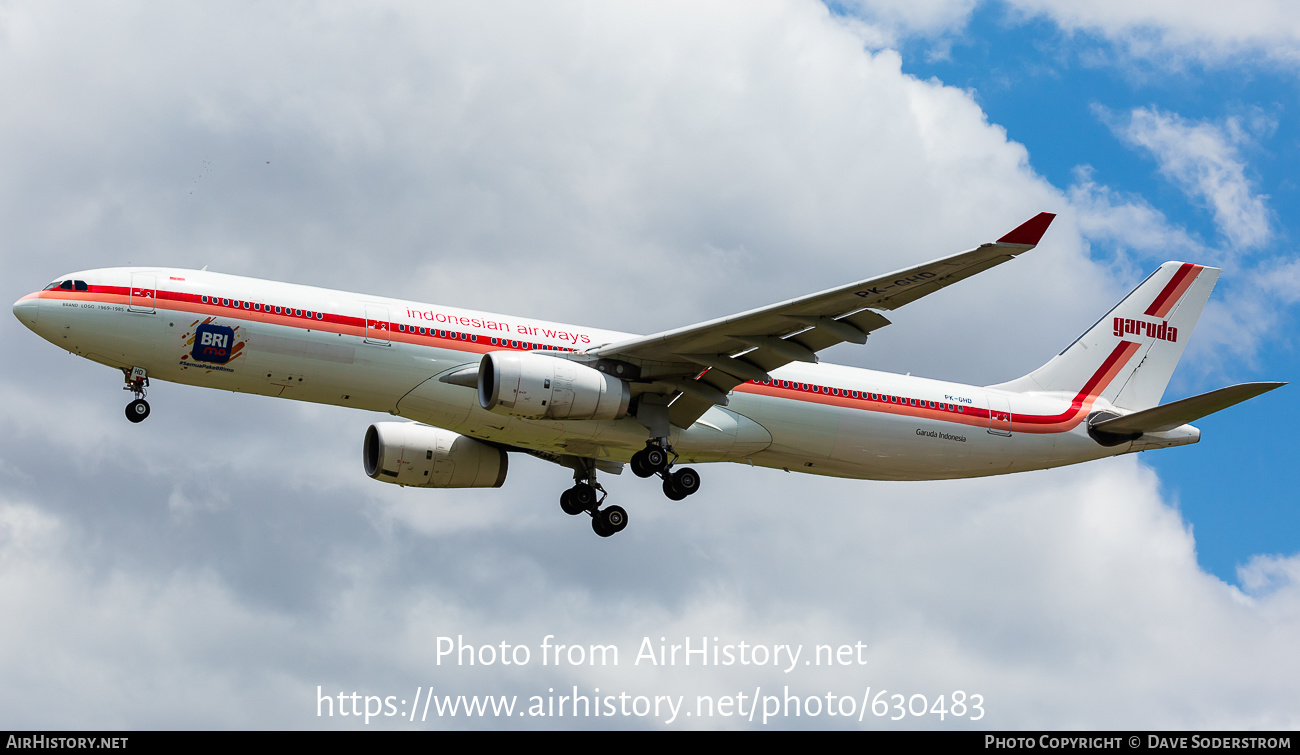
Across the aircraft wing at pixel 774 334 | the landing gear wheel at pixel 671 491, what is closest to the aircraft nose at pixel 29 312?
the aircraft wing at pixel 774 334

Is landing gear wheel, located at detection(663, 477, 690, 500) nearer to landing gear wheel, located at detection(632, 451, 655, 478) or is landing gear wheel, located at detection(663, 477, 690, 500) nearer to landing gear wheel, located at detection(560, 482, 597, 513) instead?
landing gear wheel, located at detection(632, 451, 655, 478)

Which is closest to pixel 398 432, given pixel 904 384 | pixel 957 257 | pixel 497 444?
pixel 497 444

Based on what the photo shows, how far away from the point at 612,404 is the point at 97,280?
12.4m

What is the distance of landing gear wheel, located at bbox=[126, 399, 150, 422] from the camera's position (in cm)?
3219

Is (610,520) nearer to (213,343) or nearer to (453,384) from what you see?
(453,384)

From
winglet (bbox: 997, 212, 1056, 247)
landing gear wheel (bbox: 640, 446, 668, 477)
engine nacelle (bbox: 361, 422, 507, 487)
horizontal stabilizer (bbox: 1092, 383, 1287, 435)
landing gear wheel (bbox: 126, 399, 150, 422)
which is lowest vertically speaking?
landing gear wheel (bbox: 126, 399, 150, 422)

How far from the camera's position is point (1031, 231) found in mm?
25844

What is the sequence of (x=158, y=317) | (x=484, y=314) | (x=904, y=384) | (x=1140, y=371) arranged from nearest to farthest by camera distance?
1. (x=158, y=317)
2. (x=484, y=314)
3. (x=904, y=384)
4. (x=1140, y=371)

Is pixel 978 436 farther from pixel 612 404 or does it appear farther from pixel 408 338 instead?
pixel 408 338

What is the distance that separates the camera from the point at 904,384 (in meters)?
37.4

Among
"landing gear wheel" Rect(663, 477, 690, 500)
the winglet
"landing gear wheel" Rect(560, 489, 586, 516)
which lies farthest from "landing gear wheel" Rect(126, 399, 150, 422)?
the winglet

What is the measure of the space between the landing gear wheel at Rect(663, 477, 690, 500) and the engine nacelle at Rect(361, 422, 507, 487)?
6216 mm

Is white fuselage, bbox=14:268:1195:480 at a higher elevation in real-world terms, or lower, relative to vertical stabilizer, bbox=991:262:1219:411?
lower

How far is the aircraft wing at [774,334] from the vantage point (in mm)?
27219
